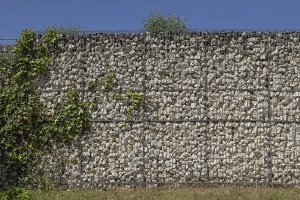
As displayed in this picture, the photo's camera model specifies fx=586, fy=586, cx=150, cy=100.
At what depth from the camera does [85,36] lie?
12203 millimetres

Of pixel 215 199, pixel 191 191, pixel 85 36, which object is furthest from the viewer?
pixel 85 36

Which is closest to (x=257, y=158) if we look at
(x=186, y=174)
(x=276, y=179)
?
(x=276, y=179)

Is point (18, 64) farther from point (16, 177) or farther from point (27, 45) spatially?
point (16, 177)

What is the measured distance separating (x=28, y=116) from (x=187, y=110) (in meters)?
3.24

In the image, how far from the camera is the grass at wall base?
11938 mm

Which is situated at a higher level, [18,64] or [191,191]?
A: [18,64]

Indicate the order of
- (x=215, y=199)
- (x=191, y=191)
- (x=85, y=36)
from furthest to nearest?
(x=85, y=36), (x=191, y=191), (x=215, y=199)

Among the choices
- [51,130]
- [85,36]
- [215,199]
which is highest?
[85,36]

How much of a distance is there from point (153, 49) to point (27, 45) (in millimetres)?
2614

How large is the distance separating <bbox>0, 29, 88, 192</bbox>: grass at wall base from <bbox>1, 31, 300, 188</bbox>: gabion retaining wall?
21 centimetres

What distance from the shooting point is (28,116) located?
1193 cm

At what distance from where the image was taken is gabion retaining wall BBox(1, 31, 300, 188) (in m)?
12.0

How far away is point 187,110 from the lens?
1198cm

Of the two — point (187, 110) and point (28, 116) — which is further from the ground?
point (187, 110)
